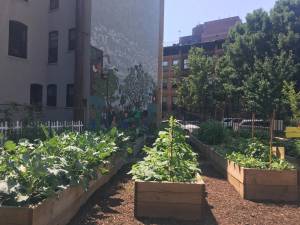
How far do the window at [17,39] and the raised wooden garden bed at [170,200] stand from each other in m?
15.0

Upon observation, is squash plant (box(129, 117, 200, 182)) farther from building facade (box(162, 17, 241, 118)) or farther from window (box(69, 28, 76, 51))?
building facade (box(162, 17, 241, 118))

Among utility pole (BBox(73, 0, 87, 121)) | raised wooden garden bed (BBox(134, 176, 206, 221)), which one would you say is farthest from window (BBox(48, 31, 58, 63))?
raised wooden garden bed (BBox(134, 176, 206, 221))

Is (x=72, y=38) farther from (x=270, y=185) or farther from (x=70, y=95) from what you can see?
(x=270, y=185)

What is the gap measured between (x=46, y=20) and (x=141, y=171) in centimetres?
1743

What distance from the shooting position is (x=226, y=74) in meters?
38.0

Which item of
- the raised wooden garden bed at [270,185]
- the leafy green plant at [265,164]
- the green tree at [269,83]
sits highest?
the green tree at [269,83]

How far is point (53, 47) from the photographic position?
21359 millimetres

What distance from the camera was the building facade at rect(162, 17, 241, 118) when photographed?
199ft

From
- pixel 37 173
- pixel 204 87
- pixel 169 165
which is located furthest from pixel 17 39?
pixel 204 87

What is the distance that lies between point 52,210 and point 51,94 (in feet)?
57.7

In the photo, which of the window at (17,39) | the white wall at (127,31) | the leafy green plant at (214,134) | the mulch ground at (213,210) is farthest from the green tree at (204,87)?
the mulch ground at (213,210)

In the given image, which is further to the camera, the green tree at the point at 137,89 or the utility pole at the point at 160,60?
the utility pole at the point at 160,60

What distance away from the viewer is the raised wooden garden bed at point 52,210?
3.76 meters

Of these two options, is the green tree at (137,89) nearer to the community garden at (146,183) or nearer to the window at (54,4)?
the window at (54,4)
